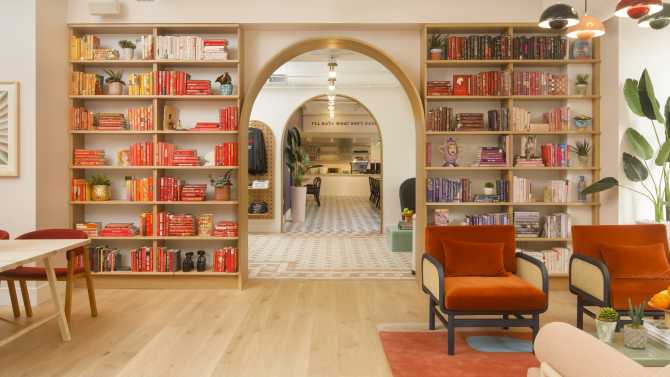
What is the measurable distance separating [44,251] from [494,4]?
16.6ft

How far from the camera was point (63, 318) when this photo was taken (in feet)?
12.4

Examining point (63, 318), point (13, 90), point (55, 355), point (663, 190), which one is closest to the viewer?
point (55, 355)

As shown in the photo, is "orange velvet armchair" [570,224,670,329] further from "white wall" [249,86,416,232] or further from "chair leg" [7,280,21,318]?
"white wall" [249,86,416,232]

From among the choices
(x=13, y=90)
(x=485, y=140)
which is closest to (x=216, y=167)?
(x=13, y=90)

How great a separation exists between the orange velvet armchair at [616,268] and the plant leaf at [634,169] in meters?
1.08

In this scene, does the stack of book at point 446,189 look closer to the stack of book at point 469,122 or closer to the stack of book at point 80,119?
the stack of book at point 469,122

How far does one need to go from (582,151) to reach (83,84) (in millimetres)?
5702

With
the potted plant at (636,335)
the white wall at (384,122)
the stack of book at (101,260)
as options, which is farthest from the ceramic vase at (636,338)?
the white wall at (384,122)

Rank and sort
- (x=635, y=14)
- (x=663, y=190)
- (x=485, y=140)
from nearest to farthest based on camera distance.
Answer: (x=635, y=14)
(x=663, y=190)
(x=485, y=140)

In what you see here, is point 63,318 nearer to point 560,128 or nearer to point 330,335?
point 330,335

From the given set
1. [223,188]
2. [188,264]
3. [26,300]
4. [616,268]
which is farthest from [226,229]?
[616,268]

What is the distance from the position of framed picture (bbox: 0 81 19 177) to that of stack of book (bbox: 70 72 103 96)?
0.65 metres

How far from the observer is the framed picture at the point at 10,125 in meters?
4.89

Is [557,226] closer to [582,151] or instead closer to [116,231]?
[582,151]
